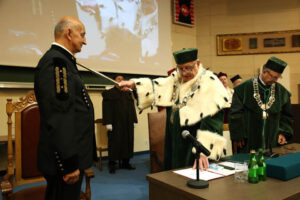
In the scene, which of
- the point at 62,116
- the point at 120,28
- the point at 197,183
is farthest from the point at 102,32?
the point at 197,183

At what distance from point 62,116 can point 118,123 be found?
3.03 meters

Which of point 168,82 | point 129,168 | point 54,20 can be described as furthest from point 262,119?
point 54,20

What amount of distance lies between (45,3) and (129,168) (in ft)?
10.1

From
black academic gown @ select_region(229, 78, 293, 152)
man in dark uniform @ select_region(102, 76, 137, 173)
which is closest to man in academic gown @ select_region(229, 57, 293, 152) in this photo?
black academic gown @ select_region(229, 78, 293, 152)

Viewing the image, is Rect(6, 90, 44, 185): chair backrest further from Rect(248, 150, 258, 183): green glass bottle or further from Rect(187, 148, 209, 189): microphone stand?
Rect(248, 150, 258, 183): green glass bottle

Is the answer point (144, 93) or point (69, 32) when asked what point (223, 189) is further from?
point (69, 32)

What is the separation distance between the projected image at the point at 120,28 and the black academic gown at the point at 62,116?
333cm

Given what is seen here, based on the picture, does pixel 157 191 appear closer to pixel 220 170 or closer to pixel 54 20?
pixel 220 170

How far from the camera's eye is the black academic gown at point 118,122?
4.19 meters

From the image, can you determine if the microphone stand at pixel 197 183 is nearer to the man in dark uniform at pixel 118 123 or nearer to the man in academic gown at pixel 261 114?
the man in academic gown at pixel 261 114

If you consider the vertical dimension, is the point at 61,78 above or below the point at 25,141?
above

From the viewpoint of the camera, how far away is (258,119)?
2.54m

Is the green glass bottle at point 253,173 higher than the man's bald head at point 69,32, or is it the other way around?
the man's bald head at point 69,32

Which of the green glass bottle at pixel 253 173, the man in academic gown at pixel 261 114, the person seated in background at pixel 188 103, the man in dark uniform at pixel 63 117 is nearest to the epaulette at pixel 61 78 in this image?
the man in dark uniform at pixel 63 117
